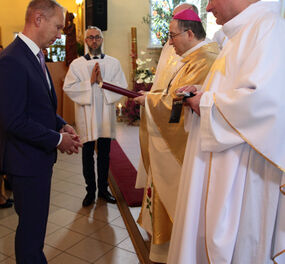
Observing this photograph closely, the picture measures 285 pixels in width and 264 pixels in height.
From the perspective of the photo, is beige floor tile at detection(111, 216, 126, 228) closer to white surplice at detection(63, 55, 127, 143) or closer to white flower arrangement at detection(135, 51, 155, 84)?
white surplice at detection(63, 55, 127, 143)

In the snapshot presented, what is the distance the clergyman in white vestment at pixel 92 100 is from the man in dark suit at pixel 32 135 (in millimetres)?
1458

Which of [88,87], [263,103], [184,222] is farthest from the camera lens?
[88,87]

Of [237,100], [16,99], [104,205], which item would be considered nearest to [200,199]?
[237,100]

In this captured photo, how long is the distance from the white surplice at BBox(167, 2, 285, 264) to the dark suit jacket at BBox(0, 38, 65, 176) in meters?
0.80

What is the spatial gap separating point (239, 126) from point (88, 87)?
2183 mm

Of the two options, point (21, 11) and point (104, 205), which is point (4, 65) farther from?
point (21, 11)

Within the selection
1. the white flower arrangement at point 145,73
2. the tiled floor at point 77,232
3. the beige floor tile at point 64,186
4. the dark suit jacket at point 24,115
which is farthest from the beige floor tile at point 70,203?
the white flower arrangement at point 145,73

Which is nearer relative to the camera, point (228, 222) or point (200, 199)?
point (228, 222)

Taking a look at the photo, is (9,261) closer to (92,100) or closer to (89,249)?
(89,249)

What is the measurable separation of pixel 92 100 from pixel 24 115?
173 cm

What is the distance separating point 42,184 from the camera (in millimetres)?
1730

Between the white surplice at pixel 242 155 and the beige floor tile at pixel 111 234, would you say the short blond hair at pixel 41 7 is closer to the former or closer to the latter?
the white surplice at pixel 242 155

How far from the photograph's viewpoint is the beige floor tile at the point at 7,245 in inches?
98.0

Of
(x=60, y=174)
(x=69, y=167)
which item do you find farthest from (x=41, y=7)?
(x=69, y=167)
